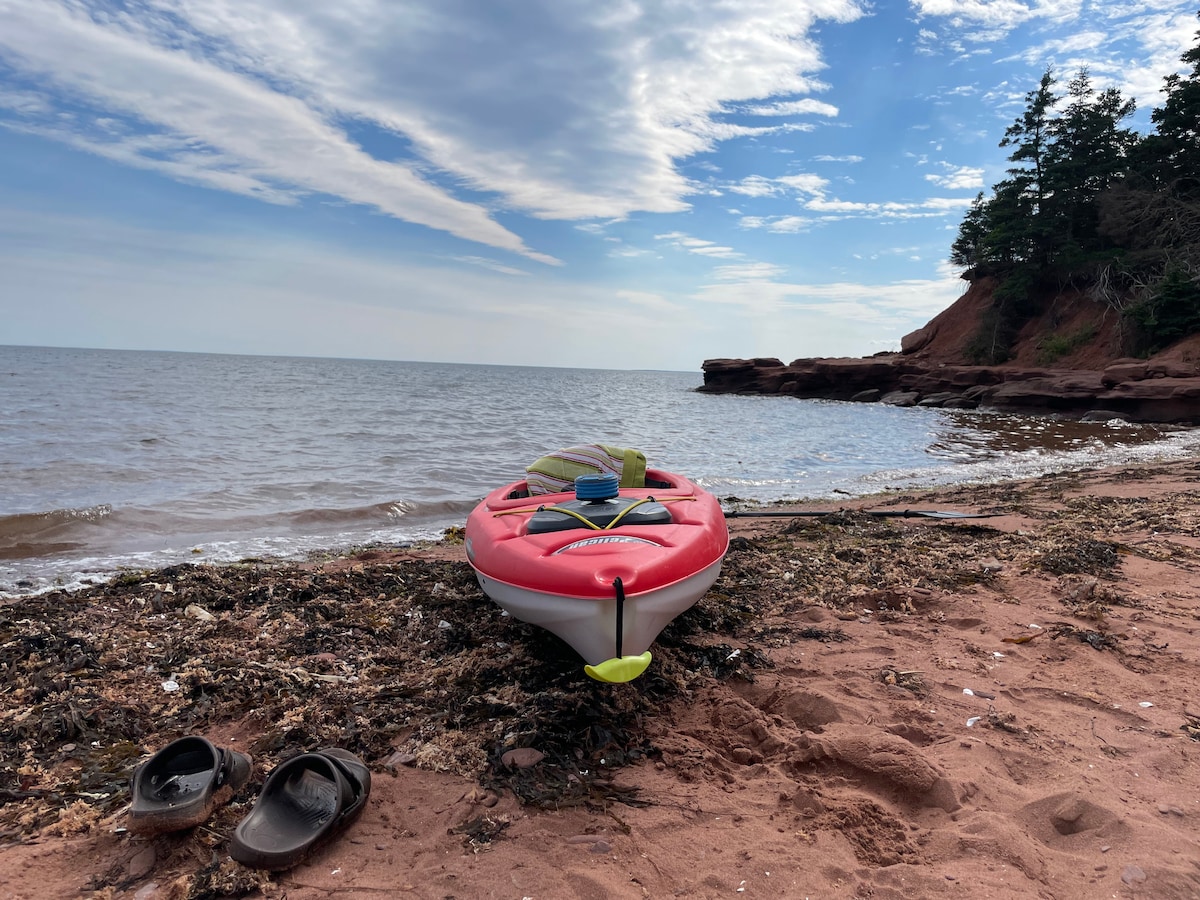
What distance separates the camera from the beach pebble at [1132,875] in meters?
1.98

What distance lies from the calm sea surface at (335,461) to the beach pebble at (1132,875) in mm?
7210

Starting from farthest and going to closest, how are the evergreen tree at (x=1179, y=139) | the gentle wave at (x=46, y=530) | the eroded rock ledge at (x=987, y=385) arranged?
the evergreen tree at (x=1179, y=139) < the eroded rock ledge at (x=987, y=385) < the gentle wave at (x=46, y=530)

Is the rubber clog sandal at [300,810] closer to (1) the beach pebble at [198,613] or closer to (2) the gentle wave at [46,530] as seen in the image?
(1) the beach pebble at [198,613]


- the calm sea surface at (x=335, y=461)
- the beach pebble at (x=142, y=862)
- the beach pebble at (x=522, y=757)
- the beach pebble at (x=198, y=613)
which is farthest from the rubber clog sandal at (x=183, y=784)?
the calm sea surface at (x=335, y=461)

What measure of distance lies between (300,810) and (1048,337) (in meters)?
38.8

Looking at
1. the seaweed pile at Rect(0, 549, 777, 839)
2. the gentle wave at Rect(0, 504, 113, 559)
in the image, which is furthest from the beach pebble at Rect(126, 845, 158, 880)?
the gentle wave at Rect(0, 504, 113, 559)

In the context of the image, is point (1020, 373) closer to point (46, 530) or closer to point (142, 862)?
point (46, 530)

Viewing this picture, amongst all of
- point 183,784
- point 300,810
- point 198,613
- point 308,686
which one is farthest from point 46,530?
point 300,810

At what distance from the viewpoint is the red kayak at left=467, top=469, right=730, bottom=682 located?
3.01 m

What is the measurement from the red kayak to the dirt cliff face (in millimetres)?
28929

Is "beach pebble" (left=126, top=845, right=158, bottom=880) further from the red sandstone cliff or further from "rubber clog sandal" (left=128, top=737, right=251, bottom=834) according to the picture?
the red sandstone cliff

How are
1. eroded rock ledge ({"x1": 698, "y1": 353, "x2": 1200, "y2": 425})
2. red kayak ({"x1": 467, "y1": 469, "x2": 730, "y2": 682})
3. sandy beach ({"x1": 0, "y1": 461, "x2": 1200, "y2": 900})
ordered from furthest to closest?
eroded rock ledge ({"x1": 698, "y1": 353, "x2": 1200, "y2": 425}) → red kayak ({"x1": 467, "y1": 469, "x2": 730, "y2": 682}) → sandy beach ({"x1": 0, "y1": 461, "x2": 1200, "y2": 900})

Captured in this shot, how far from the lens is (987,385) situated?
97.0 ft

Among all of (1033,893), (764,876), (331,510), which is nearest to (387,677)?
(764,876)
